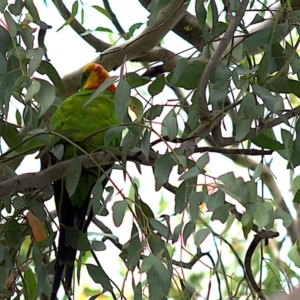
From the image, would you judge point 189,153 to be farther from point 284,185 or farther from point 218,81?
point 284,185

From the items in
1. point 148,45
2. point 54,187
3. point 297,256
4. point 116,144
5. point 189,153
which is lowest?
point 297,256

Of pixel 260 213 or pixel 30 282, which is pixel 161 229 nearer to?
pixel 260 213

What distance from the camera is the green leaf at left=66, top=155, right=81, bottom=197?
0.93 meters

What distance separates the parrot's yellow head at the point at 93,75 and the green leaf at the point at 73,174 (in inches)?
22.9

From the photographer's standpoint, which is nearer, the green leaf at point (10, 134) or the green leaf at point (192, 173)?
the green leaf at point (192, 173)

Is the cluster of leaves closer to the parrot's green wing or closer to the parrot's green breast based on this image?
the parrot's green wing

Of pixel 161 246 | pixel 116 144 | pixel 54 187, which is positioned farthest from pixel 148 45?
pixel 161 246

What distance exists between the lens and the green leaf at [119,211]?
91cm

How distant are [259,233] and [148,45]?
681 millimetres

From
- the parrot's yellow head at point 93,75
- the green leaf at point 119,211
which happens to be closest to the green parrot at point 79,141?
the parrot's yellow head at point 93,75

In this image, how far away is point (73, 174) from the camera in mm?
941

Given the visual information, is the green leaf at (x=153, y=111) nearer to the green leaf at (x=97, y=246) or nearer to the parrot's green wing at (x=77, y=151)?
the parrot's green wing at (x=77, y=151)

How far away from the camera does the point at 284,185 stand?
2090 millimetres

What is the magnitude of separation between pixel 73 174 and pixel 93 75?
2.15ft
